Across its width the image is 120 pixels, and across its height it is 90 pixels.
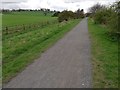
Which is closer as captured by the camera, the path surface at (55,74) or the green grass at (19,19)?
the path surface at (55,74)

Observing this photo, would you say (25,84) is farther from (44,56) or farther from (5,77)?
(44,56)

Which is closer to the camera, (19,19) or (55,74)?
(55,74)

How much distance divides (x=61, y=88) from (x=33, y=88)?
84 centimetres

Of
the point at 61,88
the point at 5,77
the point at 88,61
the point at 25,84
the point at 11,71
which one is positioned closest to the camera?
the point at 61,88

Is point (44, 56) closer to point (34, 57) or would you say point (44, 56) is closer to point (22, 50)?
point (34, 57)

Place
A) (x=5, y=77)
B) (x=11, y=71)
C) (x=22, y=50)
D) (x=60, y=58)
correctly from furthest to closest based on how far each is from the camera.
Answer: (x=22, y=50), (x=60, y=58), (x=11, y=71), (x=5, y=77)

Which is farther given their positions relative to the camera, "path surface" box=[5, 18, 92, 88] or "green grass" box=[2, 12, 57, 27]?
"green grass" box=[2, 12, 57, 27]

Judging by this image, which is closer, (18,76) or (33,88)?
(33,88)

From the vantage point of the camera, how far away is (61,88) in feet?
25.4

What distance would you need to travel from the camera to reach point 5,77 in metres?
9.29

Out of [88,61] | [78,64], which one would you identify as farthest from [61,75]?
[88,61]

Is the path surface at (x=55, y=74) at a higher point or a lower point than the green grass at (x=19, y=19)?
lower

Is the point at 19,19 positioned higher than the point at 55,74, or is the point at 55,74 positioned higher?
the point at 19,19

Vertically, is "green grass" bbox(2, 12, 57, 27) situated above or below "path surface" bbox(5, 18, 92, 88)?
above
